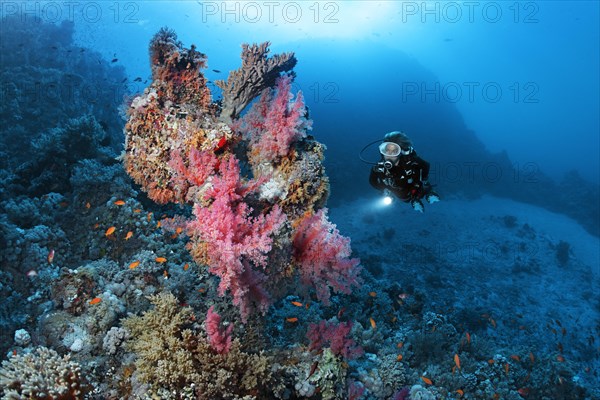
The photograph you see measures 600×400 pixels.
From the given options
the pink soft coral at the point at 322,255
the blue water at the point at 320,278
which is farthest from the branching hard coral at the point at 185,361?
the pink soft coral at the point at 322,255

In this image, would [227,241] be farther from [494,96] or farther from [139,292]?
[494,96]

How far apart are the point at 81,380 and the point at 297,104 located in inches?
161

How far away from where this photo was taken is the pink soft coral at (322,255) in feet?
14.1

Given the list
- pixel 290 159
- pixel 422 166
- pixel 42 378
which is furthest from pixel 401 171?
pixel 42 378

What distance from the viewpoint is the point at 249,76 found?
17.0 feet

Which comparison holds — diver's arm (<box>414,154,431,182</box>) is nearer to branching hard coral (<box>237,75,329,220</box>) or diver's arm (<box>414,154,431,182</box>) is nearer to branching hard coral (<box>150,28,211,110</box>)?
branching hard coral (<box>237,75,329,220</box>)

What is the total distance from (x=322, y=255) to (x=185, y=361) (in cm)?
207

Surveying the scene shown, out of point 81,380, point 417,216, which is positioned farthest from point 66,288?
point 417,216

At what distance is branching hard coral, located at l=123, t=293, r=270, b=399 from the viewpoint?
11.7ft

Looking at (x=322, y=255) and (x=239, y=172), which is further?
(x=322, y=255)

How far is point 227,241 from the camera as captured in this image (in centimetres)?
346

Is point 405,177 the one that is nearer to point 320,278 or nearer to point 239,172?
point 320,278

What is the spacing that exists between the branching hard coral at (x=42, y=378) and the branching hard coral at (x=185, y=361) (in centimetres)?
65

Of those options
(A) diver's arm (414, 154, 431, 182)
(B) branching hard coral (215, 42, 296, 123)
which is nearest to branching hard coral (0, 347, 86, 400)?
(B) branching hard coral (215, 42, 296, 123)
